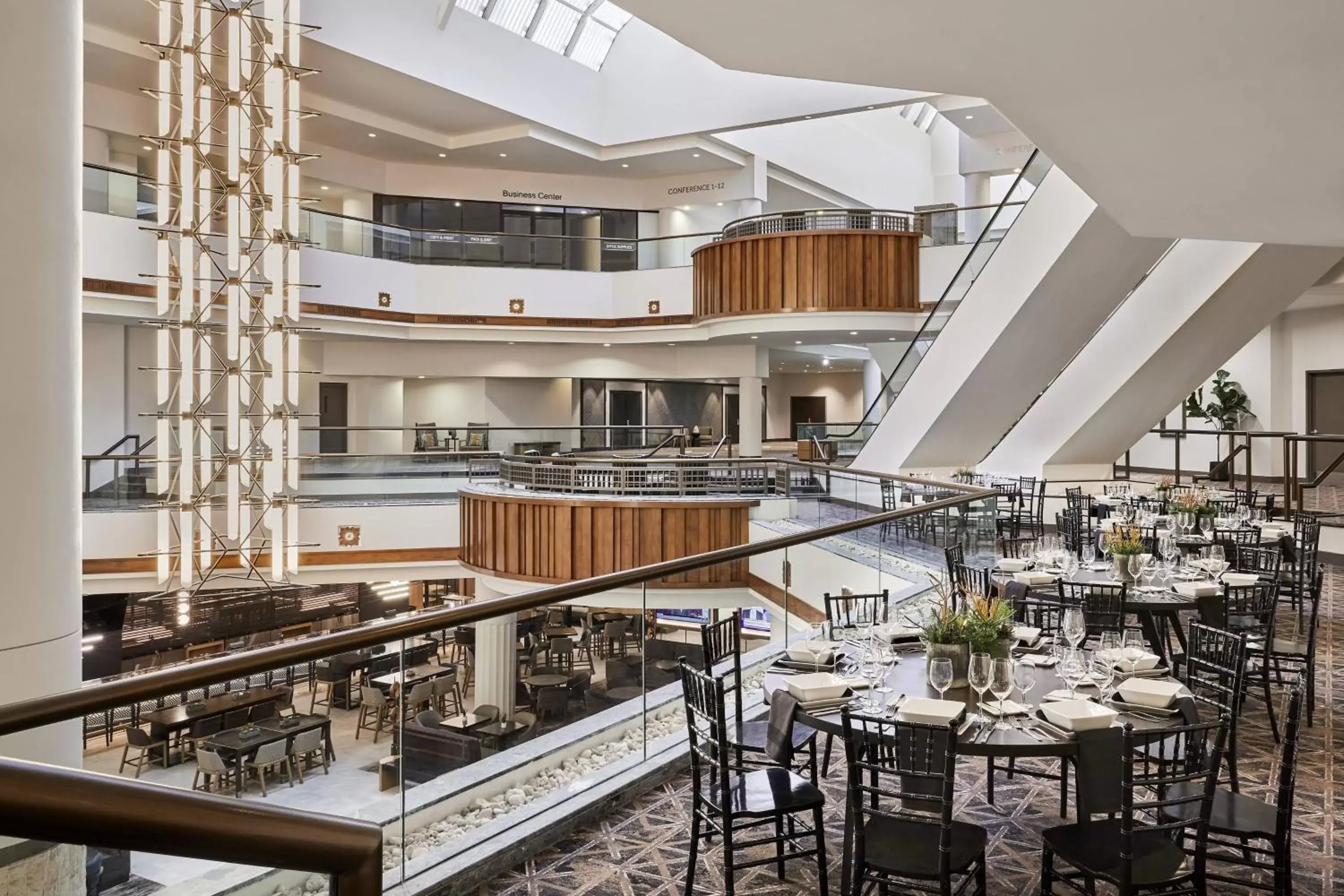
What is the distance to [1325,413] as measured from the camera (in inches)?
678

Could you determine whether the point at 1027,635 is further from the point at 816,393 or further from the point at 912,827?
the point at 816,393

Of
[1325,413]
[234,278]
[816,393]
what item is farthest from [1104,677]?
[816,393]

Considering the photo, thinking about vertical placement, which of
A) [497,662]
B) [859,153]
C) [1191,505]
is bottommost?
[497,662]

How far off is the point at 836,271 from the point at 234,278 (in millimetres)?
8594

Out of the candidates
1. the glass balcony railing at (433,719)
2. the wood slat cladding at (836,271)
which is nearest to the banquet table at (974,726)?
the glass balcony railing at (433,719)

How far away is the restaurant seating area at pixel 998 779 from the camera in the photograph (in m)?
3.03

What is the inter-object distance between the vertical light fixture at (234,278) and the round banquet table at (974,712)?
8826 mm

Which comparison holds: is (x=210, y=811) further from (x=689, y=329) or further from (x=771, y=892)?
(x=689, y=329)

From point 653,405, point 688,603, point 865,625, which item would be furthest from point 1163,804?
point 653,405

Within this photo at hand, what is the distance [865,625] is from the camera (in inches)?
192

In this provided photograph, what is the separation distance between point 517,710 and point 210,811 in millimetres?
3317

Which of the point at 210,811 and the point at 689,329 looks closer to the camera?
the point at 210,811

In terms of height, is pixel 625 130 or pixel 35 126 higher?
pixel 625 130

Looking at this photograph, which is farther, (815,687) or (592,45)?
(592,45)
